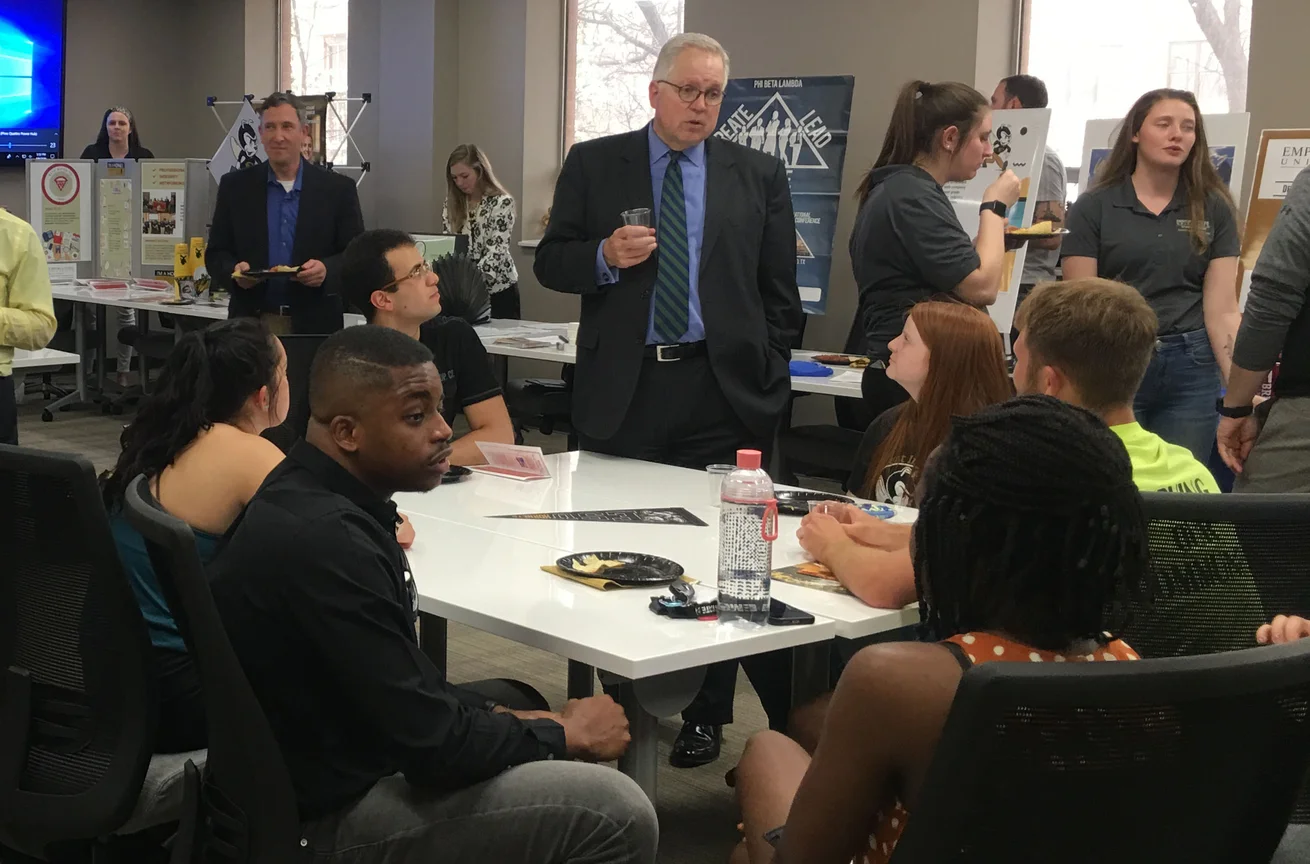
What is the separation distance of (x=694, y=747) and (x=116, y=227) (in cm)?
709

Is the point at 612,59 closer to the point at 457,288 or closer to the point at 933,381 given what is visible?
the point at 457,288

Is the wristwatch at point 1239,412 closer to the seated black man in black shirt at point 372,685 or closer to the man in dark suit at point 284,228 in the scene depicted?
the seated black man in black shirt at point 372,685

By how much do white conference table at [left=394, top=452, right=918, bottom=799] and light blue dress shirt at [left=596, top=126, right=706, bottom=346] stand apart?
1.46 feet

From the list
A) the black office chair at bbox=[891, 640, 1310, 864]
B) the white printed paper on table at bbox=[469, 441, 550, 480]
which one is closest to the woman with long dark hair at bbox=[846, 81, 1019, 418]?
the white printed paper on table at bbox=[469, 441, 550, 480]

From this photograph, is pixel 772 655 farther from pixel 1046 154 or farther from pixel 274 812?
pixel 1046 154

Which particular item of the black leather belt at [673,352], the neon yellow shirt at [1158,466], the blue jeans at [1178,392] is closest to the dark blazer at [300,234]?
the black leather belt at [673,352]

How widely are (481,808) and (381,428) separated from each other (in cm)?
49

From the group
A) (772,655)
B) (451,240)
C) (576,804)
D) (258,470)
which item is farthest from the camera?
(451,240)

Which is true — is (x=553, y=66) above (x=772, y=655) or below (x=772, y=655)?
above

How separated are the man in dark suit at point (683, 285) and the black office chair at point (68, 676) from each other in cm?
146

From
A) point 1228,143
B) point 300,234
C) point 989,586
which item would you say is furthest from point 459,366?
point 1228,143

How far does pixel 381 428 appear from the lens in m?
1.71

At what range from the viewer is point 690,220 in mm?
3191

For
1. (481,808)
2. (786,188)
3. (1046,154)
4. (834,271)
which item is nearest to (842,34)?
(834,271)
